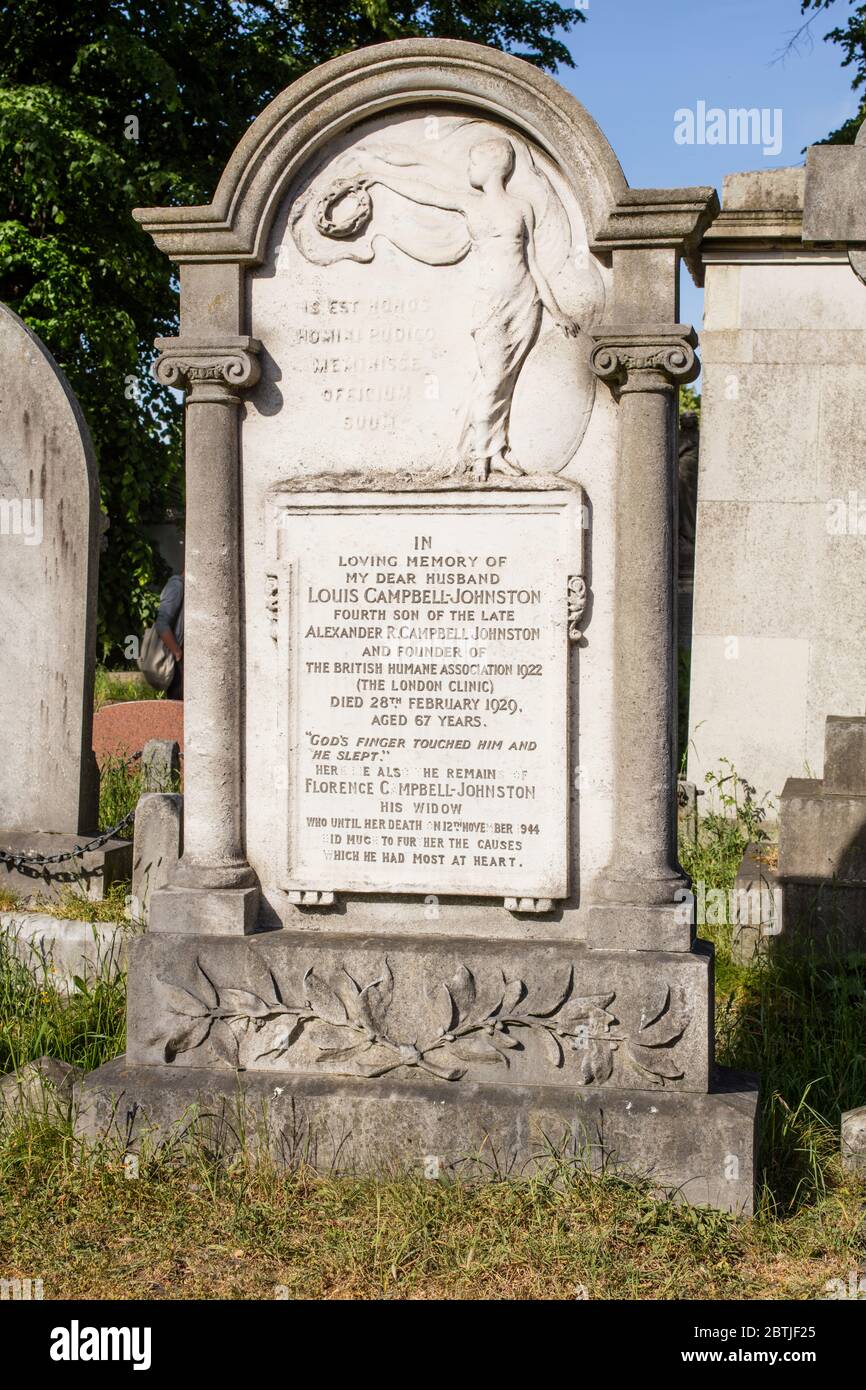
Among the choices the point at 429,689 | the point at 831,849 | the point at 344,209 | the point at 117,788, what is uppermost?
the point at 344,209

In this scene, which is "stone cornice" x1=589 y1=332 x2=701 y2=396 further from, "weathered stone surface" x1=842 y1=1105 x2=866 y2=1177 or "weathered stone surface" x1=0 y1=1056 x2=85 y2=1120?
"weathered stone surface" x1=0 y1=1056 x2=85 y2=1120

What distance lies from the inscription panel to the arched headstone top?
0.79 m

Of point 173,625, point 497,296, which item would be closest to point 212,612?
point 497,296

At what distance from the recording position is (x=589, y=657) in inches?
160

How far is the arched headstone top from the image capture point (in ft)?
12.8

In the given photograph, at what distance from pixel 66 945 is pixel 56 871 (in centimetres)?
68

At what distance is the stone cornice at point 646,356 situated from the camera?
12.7 ft

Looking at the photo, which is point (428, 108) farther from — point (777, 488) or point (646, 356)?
point (777, 488)

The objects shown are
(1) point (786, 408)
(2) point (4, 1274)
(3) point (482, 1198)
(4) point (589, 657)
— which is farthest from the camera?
(1) point (786, 408)

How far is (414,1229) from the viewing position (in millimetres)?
3629

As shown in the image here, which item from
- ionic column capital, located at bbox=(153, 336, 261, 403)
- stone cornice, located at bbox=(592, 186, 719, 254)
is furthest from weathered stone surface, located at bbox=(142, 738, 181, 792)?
stone cornice, located at bbox=(592, 186, 719, 254)

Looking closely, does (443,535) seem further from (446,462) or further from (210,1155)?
(210,1155)

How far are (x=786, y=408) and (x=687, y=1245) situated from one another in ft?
16.2

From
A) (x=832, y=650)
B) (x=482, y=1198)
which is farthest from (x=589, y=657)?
(x=832, y=650)
